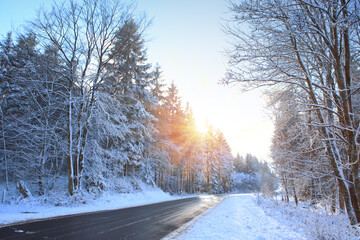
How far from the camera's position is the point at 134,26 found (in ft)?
54.2

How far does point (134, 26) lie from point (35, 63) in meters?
8.39

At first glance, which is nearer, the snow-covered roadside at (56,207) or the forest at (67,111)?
the snow-covered roadside at (56,207)

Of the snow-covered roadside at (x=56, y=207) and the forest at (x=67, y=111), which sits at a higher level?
the forest at (x=67, y=111)

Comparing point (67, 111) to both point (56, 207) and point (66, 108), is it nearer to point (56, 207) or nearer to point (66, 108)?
point (66, 108)

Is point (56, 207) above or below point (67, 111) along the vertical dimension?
below

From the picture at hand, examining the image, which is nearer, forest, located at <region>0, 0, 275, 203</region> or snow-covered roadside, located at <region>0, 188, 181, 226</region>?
snow-covered roadside, located at <region>0, 188, 181, 226</region>

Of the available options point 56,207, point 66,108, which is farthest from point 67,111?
point 56,207

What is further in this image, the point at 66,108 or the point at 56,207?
the point at 66,108

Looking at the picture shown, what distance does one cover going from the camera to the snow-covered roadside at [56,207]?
8015 millimetres

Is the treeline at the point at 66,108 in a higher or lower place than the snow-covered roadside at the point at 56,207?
higher

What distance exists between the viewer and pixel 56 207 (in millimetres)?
11094

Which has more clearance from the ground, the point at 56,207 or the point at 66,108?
the point at 66,108

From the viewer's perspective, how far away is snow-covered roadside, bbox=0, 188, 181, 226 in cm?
801

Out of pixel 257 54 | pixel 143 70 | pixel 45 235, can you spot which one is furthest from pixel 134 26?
pixel 45 235
